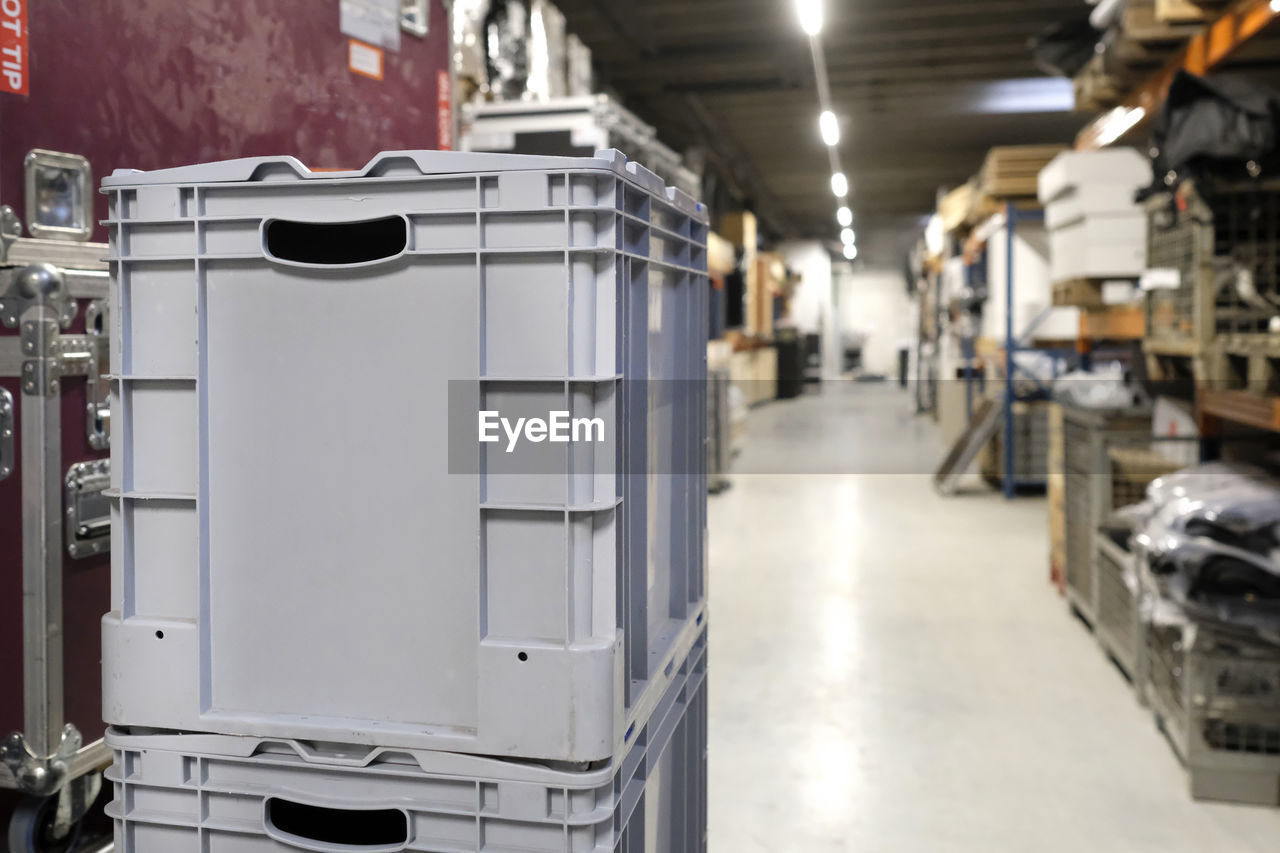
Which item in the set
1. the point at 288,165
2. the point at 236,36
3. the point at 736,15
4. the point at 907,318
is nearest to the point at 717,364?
the point at 736,15

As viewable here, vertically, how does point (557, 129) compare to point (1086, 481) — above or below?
above

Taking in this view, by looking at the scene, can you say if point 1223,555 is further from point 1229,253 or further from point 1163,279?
point 1163,279

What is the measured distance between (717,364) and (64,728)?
7.66 m

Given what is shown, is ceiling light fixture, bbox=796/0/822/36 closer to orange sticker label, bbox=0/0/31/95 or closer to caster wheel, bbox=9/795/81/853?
orange sticker label, bbox=0/0/31/95

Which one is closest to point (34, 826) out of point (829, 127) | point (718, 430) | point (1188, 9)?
point (1188, 9)

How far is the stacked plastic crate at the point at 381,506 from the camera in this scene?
3.58 feet

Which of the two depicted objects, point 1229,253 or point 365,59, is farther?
point 1229,253

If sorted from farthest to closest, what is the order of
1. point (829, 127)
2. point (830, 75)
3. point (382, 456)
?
1. point (829, 127)
2. point (830, 75)
3. point (382, 456)

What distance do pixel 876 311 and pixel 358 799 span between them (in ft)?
105

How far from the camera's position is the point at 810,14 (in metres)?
8.00

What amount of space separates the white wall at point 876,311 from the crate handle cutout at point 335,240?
98.9 feet

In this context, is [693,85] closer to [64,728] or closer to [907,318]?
[64,728]

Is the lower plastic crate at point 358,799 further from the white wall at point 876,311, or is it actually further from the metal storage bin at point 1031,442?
the white wall at point 876,311

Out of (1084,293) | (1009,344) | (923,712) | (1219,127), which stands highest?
(1219,127)
